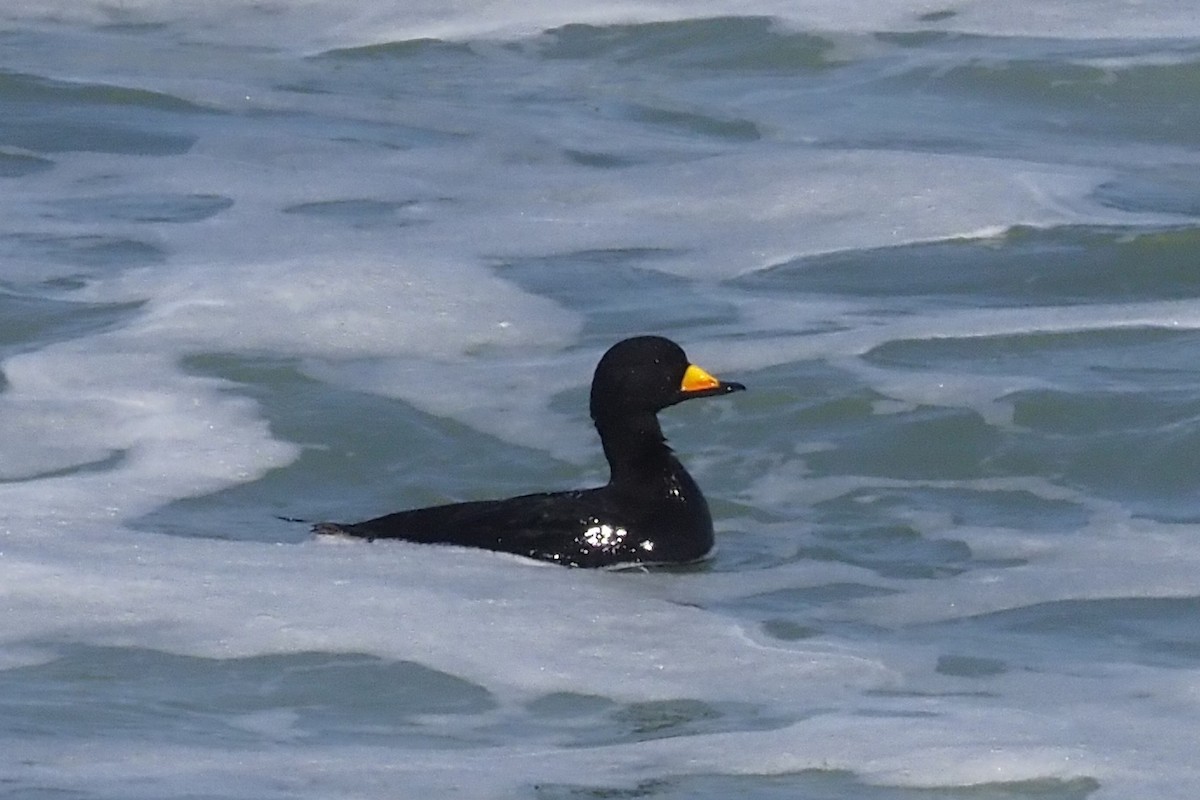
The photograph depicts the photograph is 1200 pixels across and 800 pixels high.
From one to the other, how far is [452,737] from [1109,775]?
1349mm

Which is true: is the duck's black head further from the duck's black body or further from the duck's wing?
the duck's wing

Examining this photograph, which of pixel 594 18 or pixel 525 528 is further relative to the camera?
pixel 594 18

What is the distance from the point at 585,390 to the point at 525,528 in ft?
5.34

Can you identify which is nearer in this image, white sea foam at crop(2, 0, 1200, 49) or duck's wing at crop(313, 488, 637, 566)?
duck's wing at crop(313, 488, 637, 566)

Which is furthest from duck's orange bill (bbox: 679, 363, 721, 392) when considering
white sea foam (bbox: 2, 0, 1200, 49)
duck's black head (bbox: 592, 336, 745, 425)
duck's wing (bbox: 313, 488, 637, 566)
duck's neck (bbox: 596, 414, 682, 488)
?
white sea foam (bbox: 2, 0, 1200, 49)

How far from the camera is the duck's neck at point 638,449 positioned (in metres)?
7.38

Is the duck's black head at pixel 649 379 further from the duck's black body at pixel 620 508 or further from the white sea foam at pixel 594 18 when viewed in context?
the white sea foam at pixel 594 18

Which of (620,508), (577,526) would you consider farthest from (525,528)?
(620,508)

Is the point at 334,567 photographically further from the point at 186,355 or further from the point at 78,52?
the point at 78,52

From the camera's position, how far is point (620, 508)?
7215mm

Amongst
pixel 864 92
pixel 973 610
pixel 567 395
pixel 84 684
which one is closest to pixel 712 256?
pixel 567 395

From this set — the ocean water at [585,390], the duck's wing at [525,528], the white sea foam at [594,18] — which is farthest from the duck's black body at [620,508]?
the white sea foam at [594,18]

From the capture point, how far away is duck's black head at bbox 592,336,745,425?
24.0 ft

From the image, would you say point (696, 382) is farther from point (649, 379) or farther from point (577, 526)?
point (577, 526)
